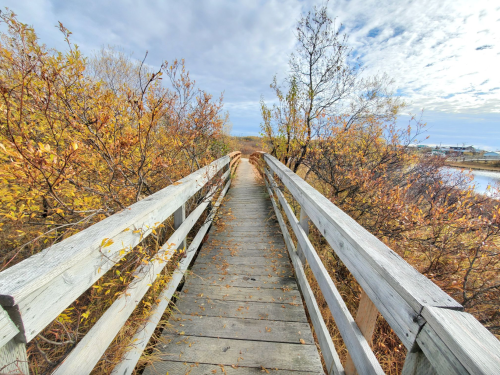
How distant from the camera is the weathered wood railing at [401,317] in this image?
64 centimetres

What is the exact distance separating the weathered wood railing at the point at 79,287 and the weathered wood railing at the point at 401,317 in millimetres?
1295

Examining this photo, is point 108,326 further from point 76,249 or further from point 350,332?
point 350,332

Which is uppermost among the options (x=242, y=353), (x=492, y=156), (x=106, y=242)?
(x=106, y=242)

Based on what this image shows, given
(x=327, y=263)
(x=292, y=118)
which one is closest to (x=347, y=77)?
(x=292, y=118)

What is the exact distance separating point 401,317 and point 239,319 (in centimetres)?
163

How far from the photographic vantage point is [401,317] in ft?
2.86

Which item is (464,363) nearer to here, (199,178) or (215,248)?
(199,178)

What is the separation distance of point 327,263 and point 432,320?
2910 mm

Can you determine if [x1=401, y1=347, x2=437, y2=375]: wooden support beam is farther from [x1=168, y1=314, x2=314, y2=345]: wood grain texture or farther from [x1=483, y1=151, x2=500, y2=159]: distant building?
[x1=483, y1=151, x2=500, y2=159]: distant building

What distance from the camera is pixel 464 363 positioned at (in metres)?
0.61

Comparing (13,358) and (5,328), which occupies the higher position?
(5,328)

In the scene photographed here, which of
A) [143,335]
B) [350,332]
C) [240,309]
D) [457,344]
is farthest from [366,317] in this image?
[143,335]

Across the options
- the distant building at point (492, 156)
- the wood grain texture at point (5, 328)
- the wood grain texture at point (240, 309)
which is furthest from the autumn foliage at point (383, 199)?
the distant building at point (492, 156)

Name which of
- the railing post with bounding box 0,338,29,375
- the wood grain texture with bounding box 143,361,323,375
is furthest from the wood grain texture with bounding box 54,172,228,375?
the wood grain texture with bounding box 143,361,323,375
